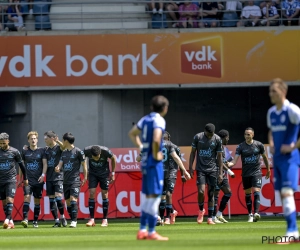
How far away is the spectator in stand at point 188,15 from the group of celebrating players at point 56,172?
912 centimetres

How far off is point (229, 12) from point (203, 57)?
1772mm

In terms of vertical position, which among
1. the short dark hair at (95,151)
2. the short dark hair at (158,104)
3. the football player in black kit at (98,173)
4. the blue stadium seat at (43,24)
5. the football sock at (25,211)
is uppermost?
the blue stadium seat at (43,24)

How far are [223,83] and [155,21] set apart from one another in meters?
2.90

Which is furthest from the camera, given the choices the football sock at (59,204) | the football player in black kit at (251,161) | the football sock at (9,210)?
the football player in black kit at (251,161)

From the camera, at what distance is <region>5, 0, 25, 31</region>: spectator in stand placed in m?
28.9

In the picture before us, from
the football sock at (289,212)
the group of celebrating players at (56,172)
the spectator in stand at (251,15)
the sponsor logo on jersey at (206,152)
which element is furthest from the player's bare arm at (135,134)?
the spectator in stand at (251,15)

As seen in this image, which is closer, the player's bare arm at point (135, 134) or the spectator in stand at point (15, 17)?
the player's bare arm at point (135, 134)

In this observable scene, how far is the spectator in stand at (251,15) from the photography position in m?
29.1

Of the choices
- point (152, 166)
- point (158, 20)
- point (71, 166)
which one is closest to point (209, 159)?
point (71, 166)

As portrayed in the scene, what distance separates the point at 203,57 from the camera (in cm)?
2886

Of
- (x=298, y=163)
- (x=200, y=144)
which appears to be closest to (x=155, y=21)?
(x=200, y=144)

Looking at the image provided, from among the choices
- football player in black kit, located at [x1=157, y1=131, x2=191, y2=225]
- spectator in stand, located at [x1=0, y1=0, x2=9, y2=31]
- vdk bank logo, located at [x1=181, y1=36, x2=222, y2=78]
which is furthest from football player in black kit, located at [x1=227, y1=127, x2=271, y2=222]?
spectator in stand, located at [x1=0, y1=0, x2=9, y2=31]

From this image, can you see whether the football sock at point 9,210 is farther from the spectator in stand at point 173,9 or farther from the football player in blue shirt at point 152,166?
the spectator in stand at point 173,9

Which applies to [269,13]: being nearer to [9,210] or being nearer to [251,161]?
[251,161]
